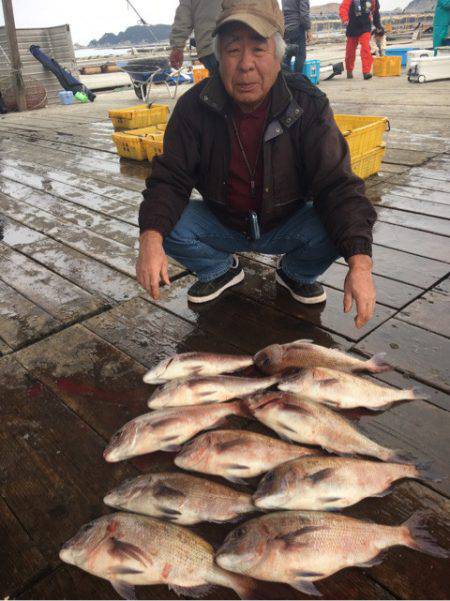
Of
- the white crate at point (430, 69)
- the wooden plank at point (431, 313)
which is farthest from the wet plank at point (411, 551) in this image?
the white crate at point (430, 69)

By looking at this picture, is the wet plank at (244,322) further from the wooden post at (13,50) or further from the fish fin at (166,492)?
the wooden post at (13,50)

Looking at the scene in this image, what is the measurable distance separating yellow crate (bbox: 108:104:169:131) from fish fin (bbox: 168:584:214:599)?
24.7ft

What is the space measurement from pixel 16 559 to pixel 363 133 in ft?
15.7

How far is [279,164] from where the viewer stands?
273 centimetres

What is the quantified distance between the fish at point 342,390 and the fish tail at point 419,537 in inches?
25.2

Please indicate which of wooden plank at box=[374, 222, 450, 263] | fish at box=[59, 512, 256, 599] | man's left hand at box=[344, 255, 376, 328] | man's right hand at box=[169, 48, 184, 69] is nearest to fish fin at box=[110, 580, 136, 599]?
fish at box=[59, 512, 256, 599]

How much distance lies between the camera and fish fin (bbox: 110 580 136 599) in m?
1.50

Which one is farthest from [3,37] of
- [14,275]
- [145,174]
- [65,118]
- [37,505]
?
[37,505]

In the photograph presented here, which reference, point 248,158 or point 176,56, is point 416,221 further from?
point 176,56

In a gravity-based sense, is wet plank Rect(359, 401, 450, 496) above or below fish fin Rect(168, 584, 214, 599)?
above

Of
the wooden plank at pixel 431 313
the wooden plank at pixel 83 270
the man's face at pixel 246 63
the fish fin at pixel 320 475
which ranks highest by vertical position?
the man's face at pixel 246 63

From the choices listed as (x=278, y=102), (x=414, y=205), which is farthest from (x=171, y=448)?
(x=414, y=205)

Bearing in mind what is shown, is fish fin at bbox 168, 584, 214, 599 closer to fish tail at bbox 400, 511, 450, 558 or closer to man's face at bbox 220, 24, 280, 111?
fish tail at bbox 400, 511, 450, 558

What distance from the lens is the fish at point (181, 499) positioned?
1.72 m
